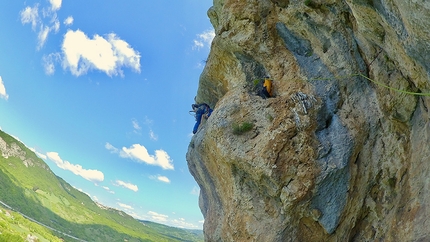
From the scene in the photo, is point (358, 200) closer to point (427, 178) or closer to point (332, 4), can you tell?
point (427, 178)

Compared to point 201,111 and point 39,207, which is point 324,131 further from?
point 39,207

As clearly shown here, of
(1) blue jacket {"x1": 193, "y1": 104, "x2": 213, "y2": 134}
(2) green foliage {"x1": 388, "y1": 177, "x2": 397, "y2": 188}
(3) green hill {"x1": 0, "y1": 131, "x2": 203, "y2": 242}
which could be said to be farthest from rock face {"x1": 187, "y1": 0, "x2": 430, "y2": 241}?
(3) green hill {"x1": 0, "y1": 131, "x2": 203, "y2": 242}

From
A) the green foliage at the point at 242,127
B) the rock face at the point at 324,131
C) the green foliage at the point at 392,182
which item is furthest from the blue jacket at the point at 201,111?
the green foliage at the point at 392,182

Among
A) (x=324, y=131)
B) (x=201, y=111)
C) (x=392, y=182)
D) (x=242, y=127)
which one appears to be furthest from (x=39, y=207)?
(x=392, y=182)

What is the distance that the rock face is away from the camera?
10211 millimetres

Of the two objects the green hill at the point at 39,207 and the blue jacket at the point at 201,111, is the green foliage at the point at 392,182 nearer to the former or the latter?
the blue jacket at the point at 201,111

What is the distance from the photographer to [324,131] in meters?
13.2

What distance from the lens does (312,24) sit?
47.2ft

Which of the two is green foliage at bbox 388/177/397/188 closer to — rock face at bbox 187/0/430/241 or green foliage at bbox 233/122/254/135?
rock face at bbox 187/0/430/241

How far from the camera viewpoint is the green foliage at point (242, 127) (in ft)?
46.7

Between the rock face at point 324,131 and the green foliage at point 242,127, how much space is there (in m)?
0.08

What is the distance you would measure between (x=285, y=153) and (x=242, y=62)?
22.7ft

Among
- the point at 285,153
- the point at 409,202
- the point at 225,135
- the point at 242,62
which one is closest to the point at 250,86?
the point at 242,62

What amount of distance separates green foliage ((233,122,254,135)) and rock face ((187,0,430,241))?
3.0 inches
